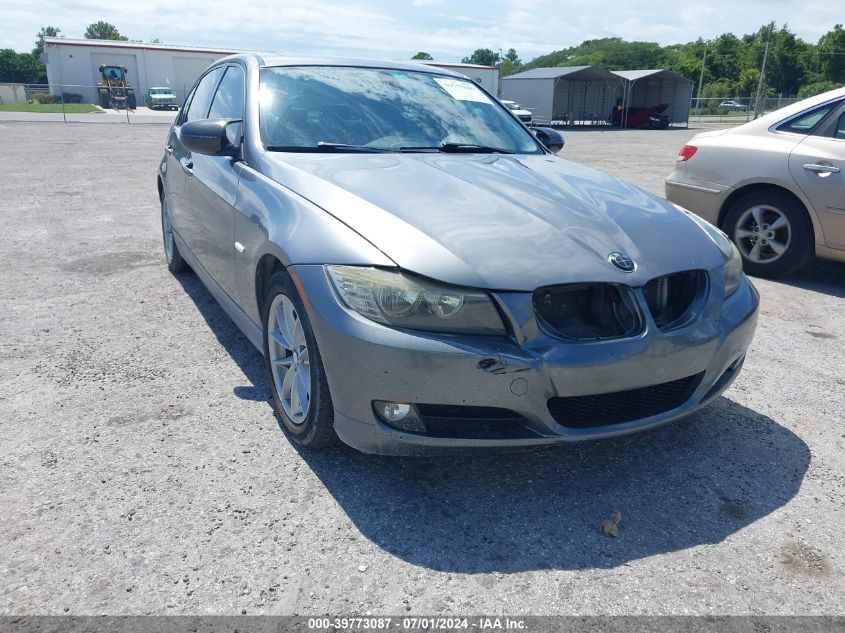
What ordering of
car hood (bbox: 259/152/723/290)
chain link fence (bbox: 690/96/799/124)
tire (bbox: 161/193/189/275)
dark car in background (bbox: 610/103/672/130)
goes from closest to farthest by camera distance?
car hood (bbox: 259/152/723/290) < tire (bbox: 161/193/189/275) < dark car in background (bbox: 610/103/672/130) < chain link fence (bbox: 690/96/799/124)

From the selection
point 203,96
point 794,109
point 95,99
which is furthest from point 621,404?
point 95,99

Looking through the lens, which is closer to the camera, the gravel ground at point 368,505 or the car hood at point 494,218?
the gravel ground at point 368,505

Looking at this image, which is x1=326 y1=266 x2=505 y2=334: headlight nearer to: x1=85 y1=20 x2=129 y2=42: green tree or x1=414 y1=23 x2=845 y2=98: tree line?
x1=414 y1=23 x2=845 y2=98: tree line

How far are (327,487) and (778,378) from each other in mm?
2562

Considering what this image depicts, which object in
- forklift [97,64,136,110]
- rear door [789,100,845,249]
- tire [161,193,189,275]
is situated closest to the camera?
rear door [789,100,845,249]

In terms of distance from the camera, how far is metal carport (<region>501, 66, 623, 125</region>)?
130 feet

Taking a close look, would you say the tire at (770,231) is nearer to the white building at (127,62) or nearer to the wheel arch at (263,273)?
the wheel arch at (263,273)

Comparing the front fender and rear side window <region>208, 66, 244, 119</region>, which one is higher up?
rear side window <region>208, 66, 244, 119</region>

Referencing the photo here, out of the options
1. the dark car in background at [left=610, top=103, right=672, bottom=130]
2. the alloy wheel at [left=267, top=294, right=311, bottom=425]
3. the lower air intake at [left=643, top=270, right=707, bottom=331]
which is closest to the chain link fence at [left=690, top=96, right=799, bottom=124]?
the dark car in background at [left=610, top=103, right=672, bottom=130]

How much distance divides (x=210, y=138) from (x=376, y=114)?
34.2 inches

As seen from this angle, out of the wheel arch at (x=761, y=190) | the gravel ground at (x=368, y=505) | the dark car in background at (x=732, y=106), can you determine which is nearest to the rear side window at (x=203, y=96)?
the gravel ground at (x=368, y=505)

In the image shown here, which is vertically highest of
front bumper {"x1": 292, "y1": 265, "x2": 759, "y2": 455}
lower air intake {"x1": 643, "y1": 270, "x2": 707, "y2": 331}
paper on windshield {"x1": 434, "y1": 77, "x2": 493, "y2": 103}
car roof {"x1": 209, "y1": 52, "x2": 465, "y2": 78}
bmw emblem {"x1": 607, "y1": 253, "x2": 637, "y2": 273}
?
car roof {"x1": 209, "y1": 52, "x2": 465, "y2": 78}

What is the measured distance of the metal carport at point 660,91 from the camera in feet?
134

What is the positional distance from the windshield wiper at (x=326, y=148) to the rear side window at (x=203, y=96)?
1.51 metres
